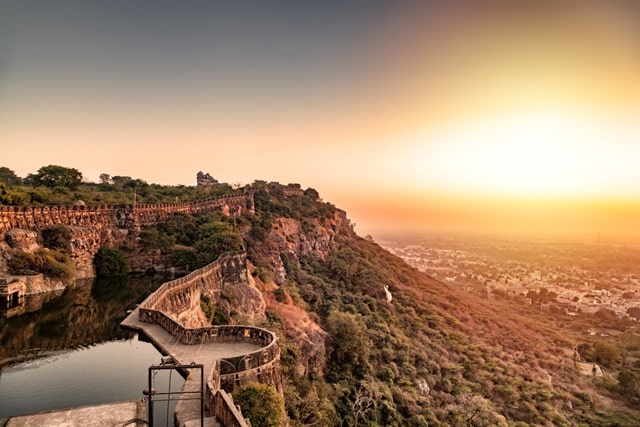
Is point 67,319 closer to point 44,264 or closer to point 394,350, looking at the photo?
point 44,264

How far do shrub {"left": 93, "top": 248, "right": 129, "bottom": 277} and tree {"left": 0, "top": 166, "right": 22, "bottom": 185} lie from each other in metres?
37.0

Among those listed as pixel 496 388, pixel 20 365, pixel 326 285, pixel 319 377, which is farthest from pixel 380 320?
pixel 20 365

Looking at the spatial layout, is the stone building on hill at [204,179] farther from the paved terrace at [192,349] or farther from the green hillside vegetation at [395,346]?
the paved terrace at [192,349]

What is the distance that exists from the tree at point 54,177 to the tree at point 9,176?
1344 cm

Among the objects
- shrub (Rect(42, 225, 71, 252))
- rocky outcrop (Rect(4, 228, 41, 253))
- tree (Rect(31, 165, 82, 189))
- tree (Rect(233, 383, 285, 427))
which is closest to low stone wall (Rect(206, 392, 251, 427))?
tree (Rect(233, 383, 285, 427))

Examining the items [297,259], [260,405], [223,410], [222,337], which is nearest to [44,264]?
[297,259]

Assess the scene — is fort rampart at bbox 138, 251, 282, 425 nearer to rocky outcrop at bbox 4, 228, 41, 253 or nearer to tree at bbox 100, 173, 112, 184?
rocky outcrop at bbox 4, 228, 41, 253

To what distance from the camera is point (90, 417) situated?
12.8m

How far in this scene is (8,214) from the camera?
39.2 m

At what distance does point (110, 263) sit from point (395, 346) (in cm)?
3154

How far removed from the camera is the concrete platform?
12398 mm

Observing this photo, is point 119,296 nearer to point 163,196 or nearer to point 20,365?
point 20,365

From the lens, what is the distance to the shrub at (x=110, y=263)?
150 ft

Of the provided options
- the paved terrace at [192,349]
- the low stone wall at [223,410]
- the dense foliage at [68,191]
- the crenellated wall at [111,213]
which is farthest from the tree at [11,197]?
the low stone wall at [223,410]
